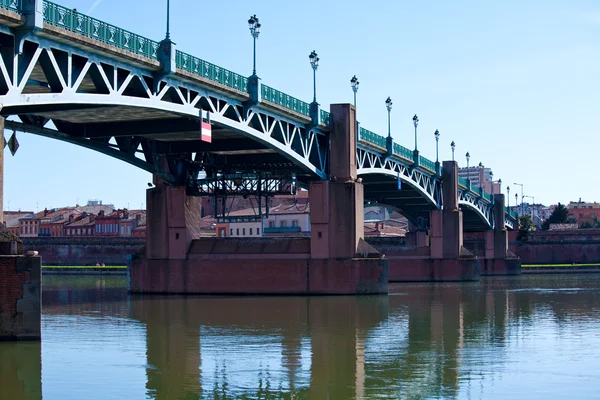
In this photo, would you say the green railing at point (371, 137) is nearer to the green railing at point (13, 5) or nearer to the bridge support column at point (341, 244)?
the bridge support column at point (341, 244)

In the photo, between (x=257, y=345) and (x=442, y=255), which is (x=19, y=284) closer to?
(x=257, y=345)

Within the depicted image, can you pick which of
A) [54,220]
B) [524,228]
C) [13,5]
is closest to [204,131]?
[13,5]

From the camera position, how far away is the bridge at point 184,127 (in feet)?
108

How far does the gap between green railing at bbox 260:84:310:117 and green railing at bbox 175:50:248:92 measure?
197cm

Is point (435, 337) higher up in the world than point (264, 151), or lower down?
lower down

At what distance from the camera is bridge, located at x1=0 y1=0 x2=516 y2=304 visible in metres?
32.8

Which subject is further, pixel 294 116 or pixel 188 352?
pixel 294 116

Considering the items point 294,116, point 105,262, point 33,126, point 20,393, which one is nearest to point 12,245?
point 20,393

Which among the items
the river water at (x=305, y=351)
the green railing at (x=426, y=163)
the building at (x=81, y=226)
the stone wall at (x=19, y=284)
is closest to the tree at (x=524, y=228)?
the green railing at (x=426, y=163)

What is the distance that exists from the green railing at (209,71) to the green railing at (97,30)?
7.31 feet

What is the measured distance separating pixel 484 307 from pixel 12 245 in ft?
102

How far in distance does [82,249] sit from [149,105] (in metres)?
87.8

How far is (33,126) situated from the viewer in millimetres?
42000

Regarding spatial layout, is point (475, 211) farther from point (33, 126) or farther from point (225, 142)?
point (33, 126)
